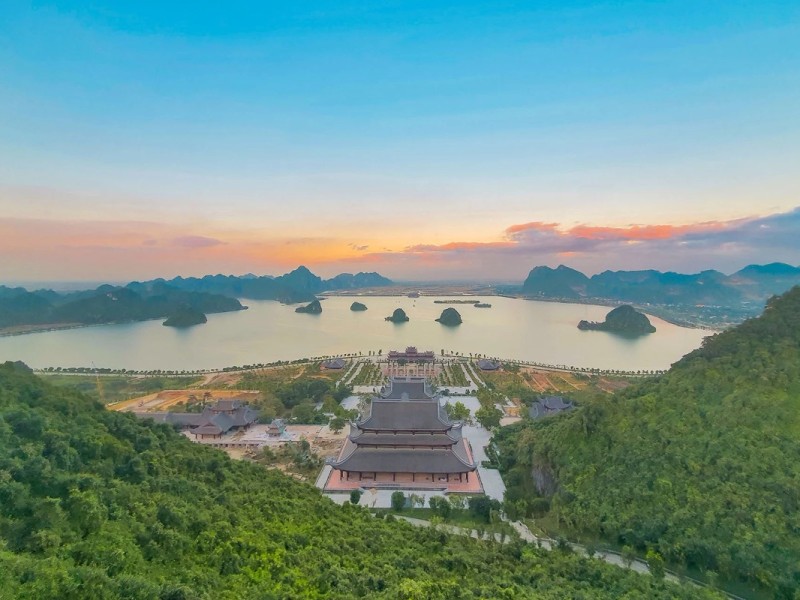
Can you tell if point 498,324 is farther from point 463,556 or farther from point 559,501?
point 463,556

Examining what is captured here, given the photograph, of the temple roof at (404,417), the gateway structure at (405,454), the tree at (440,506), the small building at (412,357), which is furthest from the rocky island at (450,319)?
the tree at (440,506)

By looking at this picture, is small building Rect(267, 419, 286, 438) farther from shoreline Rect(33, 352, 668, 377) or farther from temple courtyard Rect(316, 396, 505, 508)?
shoreline Rect(33, 352, 668, 377)

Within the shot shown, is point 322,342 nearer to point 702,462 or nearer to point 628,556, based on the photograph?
point 702,462

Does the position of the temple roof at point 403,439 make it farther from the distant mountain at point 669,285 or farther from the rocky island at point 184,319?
the distant mountain at point 669,285

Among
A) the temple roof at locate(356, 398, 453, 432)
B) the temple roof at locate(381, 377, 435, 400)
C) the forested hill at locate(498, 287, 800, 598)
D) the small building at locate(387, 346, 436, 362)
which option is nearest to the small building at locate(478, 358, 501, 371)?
the small building at locate(387, 346, 436, 362)

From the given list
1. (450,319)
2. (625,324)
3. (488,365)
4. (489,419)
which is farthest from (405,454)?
(625,324)

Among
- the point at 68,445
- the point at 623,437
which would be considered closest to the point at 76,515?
the point at 68,445
